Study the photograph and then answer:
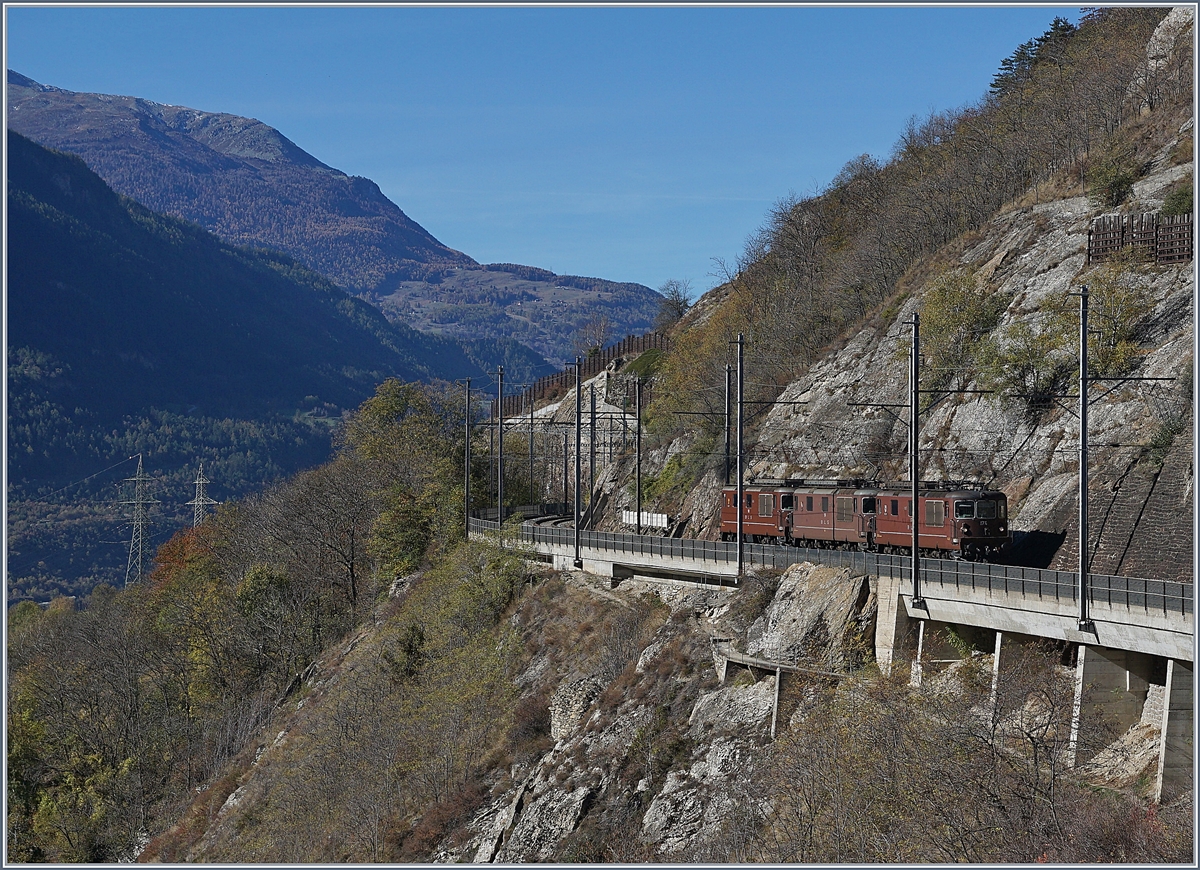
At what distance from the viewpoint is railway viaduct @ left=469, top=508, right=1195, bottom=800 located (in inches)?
1024

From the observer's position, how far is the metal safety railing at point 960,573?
26984 mm

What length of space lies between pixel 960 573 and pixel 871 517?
30.8 feet

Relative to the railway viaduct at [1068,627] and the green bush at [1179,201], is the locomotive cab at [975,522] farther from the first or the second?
the green bush at [1179,201]

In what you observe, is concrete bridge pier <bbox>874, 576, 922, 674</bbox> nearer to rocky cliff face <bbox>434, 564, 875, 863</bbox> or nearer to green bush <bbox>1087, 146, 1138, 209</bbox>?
rocky cliff face <bbox>434, 564, 875, 863</bbox>

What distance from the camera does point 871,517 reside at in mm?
41875

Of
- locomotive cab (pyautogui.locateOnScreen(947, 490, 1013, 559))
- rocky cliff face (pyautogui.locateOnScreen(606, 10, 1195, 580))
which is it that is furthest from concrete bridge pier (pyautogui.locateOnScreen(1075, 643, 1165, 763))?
locomotive cab (pyautogui.locateOnScreen(947, 490, 1013, 559))

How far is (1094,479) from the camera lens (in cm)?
3831

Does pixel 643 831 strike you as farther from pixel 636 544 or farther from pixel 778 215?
pixel 778 215

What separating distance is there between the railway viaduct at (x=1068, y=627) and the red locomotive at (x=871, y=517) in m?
3.73

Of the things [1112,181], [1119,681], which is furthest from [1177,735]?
[1112,181]

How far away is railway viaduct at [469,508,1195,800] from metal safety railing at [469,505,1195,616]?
0.03 meters

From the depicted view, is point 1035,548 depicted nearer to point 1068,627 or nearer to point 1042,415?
point 1042,415

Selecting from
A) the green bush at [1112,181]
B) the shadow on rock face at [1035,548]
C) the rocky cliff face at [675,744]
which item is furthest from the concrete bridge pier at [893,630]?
the green bush at [1112,181]

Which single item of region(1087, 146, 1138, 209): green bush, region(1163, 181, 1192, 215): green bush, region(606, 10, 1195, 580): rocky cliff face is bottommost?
region(606, 10, 1195, 580): rocky cliff face
